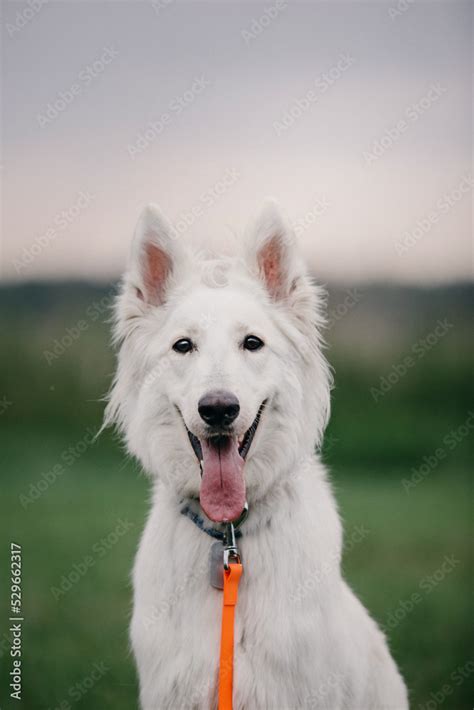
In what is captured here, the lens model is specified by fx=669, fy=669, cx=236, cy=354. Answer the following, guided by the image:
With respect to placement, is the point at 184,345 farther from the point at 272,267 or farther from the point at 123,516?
the point at 123,516

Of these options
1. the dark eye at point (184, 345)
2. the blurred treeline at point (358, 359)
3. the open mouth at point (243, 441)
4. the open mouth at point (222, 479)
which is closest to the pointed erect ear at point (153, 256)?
the dark eye at point (184, 345)

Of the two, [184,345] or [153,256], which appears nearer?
[184,345]

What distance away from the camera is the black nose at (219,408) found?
265cm

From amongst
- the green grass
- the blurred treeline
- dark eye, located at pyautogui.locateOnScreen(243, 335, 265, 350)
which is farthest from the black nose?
the blurred treeline

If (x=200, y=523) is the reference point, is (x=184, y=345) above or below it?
above

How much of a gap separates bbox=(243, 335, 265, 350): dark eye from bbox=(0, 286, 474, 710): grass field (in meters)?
1.19

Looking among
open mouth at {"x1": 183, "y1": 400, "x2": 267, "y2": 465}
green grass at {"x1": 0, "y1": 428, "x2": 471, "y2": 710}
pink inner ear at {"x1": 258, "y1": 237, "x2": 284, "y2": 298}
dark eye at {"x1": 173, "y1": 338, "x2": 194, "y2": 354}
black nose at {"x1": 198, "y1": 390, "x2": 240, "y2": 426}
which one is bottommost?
green grass at {"x1": 0, "y1": 428, "x2": 471, "y2": 710}

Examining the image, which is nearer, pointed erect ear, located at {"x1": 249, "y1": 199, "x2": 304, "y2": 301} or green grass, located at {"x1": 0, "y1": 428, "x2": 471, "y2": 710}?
pointed erect ear, located at {"x1": 249, "y1": 199, "x2": 304, "y2": 301}

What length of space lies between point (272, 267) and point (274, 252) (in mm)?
79

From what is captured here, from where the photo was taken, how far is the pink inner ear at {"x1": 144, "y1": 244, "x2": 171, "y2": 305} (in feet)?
10.5

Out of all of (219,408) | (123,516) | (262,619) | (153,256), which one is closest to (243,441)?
(219,408)

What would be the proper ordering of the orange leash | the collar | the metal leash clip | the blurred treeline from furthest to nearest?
1. the blurred treeline
2. the collar
3. the metal leash clip
4. the orange leash

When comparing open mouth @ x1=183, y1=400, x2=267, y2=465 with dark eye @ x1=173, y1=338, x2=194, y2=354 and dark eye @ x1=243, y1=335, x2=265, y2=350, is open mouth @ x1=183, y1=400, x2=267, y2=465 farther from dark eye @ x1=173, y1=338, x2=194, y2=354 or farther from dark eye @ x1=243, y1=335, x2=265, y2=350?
dark eye @ x1=173, y1=338, x2=194, y2=354

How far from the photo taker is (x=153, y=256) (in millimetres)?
3219
